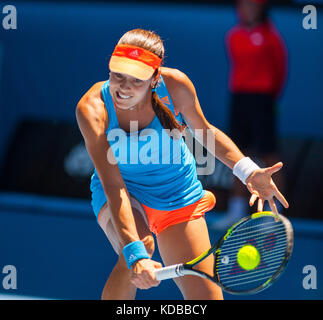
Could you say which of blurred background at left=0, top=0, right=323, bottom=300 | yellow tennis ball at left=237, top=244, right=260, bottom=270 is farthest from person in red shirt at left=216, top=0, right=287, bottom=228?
yellow tennis ball at left=237, top=244, right=260, bottom=270

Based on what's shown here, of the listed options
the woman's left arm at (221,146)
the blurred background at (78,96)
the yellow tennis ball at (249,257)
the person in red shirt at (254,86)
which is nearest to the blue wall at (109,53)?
the blurred background at (78,96)

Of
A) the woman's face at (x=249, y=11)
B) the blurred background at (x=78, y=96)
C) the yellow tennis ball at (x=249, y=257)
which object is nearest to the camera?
the yellow tennis ball at (x=249, y=257)

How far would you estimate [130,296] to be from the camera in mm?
2957

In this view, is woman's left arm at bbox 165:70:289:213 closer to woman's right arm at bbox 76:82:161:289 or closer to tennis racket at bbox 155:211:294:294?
tennis racket at bbox 155:211:294:294

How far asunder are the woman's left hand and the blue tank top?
27 cm

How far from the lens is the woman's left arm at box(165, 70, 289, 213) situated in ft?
9.83

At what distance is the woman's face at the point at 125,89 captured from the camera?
9.04 ft

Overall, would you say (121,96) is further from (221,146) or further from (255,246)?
(255,246)

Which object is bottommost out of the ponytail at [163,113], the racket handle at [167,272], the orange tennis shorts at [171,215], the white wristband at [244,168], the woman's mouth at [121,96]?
the racket handle at [167,272]

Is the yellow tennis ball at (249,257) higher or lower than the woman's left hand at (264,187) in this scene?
lower

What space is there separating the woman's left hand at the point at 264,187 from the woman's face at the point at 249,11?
272 cm

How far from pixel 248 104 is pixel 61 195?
6.96ft

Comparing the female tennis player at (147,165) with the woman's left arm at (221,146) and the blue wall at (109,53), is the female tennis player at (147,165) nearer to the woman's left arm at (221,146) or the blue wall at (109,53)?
the woman's left arm at (221,146)
